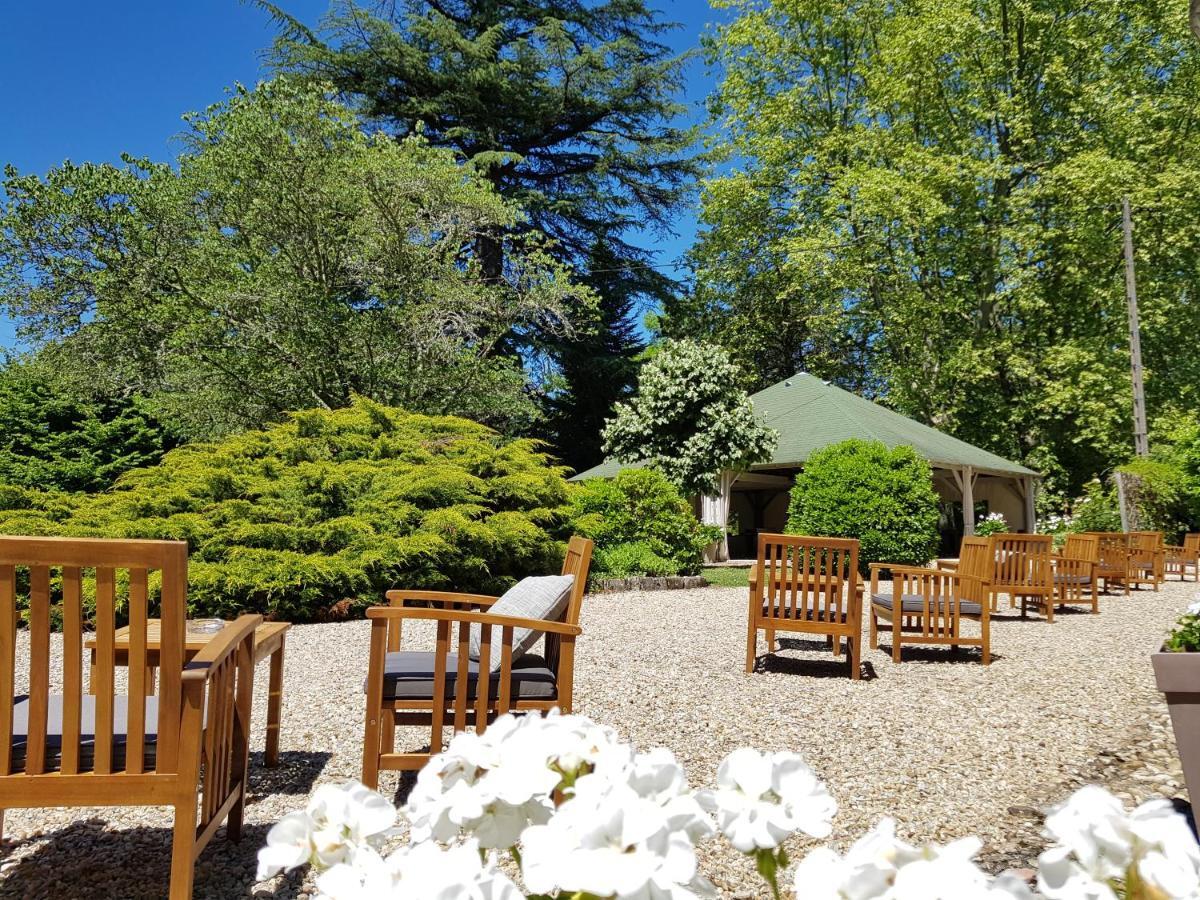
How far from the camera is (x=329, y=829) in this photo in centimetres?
84

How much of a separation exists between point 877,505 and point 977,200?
1385 centimetres

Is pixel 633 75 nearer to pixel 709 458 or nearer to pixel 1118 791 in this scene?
pixel 709 458

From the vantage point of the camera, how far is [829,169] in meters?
24.4

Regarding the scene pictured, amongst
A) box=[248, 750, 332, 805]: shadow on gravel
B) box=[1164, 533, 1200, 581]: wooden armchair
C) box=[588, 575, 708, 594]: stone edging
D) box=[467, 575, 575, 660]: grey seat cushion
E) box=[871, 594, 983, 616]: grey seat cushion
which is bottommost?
box=[588, 575, 708, 594]: stone edging

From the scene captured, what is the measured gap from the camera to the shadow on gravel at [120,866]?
2.48 meters

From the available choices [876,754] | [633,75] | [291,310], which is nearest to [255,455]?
[291,310]

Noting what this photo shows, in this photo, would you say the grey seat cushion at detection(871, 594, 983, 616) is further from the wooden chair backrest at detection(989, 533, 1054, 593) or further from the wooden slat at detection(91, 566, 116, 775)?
the wooden slat at detection(91, 566, 116, 775)

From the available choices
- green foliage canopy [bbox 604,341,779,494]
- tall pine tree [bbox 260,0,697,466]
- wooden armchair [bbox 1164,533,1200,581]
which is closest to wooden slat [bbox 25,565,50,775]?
green foliage canopy [bbox 604,341,779,494]

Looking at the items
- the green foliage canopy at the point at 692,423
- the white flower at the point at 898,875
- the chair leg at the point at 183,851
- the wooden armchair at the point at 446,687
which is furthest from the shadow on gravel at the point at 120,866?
the green foliage canopy at the point at 692,423

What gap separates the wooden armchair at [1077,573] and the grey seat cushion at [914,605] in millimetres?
2903

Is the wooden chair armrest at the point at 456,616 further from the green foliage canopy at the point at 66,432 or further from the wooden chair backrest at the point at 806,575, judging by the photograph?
the green foliage canopy at the point at 66,432

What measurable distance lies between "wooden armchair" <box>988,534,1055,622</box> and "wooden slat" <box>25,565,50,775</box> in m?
7.95

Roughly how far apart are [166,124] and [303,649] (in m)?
15.2

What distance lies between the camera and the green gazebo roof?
17969 mm
